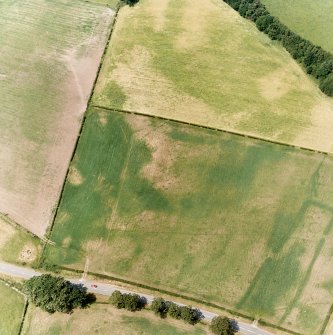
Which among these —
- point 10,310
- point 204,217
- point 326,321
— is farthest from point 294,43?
point 10,310

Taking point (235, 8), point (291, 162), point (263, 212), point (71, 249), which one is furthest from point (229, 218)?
point (235, 8)

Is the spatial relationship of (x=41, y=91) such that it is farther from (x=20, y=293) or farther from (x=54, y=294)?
(x=54, y=294)

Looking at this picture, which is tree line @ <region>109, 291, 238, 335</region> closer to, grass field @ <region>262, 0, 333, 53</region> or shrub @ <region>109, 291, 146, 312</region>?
shrub @ <region>109, 291, 146, 312</region>

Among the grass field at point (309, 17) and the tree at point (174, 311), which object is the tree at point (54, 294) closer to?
the tree at point (174, 311)

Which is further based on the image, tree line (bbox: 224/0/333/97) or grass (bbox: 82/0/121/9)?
grass (bbox: 82/0/121/9)

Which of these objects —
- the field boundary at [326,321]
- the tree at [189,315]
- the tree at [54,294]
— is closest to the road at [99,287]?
the tree at [189,315]

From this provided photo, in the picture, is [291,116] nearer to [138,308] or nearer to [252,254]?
[252,254]

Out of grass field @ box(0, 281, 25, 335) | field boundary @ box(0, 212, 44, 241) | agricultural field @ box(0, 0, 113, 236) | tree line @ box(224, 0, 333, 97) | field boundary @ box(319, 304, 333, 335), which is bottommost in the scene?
grass field @ box(0, 281, 25, 335)

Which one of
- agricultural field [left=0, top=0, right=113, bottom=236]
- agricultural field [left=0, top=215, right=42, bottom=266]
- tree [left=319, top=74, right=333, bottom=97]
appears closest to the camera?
agricultural field [left=0, top=215, right=42, bottom=266]

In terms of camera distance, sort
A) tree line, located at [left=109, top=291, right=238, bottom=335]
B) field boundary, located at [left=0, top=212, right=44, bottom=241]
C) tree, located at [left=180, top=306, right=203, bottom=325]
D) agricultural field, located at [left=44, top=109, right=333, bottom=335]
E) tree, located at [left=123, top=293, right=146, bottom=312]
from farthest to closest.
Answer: field boundary, located at [left=0, top=212, right=44, bottom=241], agricultural field, located at [left=44, top=109, right=333, bottom=335], tree, located at [left=123, top=293, right=146, bottom=312], tree, located at [left=180, top=306, right=203, bottom=325], tree line, located at [left=109, top=291, right=238, bottom=335]

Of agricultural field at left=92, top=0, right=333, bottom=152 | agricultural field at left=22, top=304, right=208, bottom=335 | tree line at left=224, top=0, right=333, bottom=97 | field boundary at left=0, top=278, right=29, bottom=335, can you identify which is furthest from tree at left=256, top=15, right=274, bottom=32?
field boundary at left=0, top=278, right=29, bottom=335
